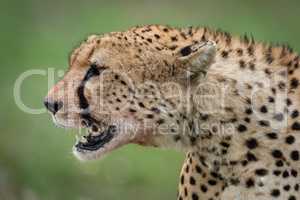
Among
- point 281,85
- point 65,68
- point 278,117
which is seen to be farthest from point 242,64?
point 65,68

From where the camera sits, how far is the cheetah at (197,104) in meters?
5.64

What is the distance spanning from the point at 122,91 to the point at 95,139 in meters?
0.27

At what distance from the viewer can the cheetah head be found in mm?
5750

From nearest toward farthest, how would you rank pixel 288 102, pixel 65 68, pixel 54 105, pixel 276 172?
pixel 276 172 → pixel 288 102 → pixel 54 105 → pixel 65 68

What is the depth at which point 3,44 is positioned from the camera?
11.7 metres

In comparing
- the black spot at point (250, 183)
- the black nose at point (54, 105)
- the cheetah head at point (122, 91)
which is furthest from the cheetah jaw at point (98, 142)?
the black spot at point (250, 183)

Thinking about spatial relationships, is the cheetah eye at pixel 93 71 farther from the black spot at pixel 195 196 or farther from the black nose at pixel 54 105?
the black spot at pixel 195 196

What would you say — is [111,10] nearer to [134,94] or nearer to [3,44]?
[3,44]

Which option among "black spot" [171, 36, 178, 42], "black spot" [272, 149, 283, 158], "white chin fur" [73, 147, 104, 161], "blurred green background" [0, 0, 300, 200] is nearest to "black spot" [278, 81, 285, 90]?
"black spot" [272, 149, 283, 158]

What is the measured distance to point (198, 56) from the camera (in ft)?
18.5

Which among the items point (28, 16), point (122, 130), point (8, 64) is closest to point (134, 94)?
point (122, 130)

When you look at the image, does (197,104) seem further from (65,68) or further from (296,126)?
(65,68)

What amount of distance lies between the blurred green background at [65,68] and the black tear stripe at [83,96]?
2.15 metres

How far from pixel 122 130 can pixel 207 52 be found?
55 centimetres
